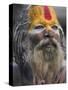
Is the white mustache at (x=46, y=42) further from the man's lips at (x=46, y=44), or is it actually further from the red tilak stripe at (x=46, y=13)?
the red tilak stripe at (x=46, y=13)

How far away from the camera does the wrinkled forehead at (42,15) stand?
274 centimetres

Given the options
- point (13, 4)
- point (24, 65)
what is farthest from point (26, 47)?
point (13, 4)

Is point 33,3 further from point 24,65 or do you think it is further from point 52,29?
point 24,65

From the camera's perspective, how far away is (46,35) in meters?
2.78

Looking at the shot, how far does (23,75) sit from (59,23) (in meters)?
0.43

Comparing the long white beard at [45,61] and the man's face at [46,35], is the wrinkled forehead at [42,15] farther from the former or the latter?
the long white beard at [45,61]

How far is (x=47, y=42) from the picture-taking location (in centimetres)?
278

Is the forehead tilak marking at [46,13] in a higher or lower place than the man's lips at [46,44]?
higher

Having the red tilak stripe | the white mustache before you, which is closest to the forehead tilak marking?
the red tilak stripe

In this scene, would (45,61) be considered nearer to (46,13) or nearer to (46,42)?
(46,42)

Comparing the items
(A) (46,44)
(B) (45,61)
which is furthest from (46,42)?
(B) (45,61)

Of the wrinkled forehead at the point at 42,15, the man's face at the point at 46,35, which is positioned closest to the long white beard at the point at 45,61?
the man's face at the point at 46,35

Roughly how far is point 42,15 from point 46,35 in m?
0.13

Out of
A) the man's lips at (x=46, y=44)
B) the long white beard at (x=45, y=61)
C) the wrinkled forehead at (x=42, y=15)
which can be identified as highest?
the wrinkled forehead at (x=42, y=15)
